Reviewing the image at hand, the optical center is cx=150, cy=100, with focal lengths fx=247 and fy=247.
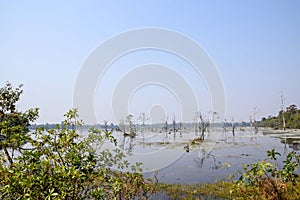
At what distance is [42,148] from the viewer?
7.68ft

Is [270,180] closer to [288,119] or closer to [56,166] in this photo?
[56,166]

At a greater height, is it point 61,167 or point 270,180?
point 61,167

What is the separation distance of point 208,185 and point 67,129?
290 inches

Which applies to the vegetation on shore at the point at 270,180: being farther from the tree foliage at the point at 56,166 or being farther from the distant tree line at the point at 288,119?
the distant tree line at the point at 288,119

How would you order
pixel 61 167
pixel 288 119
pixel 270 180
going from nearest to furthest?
pixel 61 167, pixel 270 180, pixel 288 119

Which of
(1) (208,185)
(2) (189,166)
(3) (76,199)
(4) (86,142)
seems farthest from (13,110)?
(2) (189,166)

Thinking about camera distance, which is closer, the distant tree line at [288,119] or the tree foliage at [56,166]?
the tree foliage at [56,166]

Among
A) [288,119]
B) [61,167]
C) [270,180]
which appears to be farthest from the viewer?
[288,119]

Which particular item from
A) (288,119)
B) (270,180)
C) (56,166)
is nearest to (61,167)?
(56,166)

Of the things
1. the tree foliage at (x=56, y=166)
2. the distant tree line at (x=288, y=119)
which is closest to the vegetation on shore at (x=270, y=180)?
the tree foliage at (x=56, y=166)

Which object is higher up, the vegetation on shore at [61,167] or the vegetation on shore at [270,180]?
the vegetation on shore at [61,167]

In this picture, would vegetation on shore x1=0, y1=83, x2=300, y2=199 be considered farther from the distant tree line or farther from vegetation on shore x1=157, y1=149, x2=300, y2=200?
the distant tree line

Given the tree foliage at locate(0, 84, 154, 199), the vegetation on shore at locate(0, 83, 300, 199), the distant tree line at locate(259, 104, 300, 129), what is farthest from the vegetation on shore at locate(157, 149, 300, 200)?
the distant tree line at locate(259, 104, 300, 129)

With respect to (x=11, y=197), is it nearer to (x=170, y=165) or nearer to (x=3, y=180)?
(x=3, y=180)
